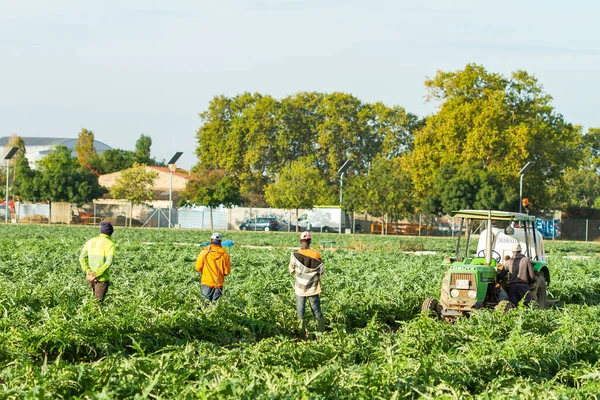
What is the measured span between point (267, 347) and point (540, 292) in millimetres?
8052

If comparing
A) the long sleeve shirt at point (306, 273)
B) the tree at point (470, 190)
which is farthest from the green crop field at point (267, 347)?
the tree at point (470, 190)

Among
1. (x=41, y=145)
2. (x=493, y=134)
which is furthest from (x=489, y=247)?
(x=41, y=145)

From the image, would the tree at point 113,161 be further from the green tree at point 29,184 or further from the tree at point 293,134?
the green tree at point 29,184

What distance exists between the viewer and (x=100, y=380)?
7824mm

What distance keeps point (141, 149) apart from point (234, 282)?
110668mm

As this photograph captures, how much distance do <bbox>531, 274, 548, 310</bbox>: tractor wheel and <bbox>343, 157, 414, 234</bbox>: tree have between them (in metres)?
51.6

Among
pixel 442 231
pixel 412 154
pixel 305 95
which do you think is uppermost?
pixel 305 95

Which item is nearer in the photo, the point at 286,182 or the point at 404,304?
the point at 404,304

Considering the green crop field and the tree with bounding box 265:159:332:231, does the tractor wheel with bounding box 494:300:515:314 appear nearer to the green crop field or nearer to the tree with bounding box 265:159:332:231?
the green crop field

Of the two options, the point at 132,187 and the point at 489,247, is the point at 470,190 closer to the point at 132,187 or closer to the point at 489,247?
the point at 132,187

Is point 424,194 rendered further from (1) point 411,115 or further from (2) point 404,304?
(2) point 404,304

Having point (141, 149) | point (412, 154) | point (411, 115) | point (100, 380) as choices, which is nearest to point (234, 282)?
point (100, 380)

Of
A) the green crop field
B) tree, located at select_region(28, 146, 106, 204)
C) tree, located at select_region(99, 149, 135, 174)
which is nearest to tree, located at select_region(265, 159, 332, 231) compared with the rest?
tree, located at select_region(28, 146, 106, 204)

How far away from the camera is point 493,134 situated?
6359 centimetres
